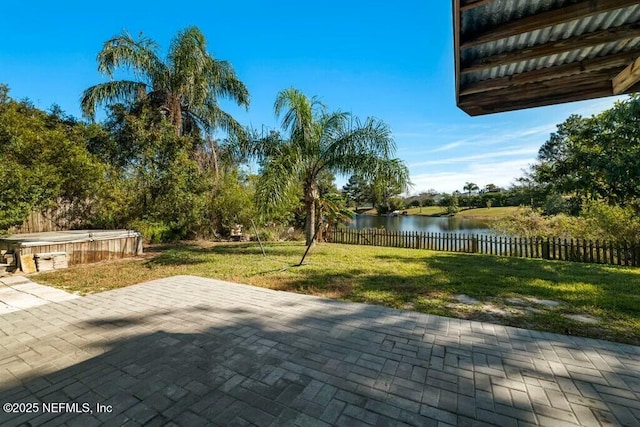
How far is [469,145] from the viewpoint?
17594mm

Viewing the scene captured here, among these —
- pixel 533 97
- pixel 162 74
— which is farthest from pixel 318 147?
pixel 533 97

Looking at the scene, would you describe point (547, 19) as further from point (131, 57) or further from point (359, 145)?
point (131, 57)

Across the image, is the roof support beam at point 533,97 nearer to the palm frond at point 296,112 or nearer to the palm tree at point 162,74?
the palm frond at point 296,112

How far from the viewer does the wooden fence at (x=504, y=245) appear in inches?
303

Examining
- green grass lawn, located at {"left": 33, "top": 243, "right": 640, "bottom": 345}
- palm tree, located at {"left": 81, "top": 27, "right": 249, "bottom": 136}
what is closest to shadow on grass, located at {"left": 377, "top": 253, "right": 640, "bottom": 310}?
green grass lawn, located at {"left": 33, "top": 243, "right": 640, "bottom": 345}

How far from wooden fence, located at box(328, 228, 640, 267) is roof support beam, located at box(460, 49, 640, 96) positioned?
8.08 meters

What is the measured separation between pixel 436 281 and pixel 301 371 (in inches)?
153

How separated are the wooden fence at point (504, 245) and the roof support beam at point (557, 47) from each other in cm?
846

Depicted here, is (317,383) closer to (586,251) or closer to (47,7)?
(586,251)

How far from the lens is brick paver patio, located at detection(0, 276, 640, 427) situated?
1.73m

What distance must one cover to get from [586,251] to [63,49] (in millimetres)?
18188

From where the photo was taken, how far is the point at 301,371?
2207 millimetres

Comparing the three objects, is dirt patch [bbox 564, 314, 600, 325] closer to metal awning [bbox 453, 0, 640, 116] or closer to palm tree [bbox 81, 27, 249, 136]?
metal awning [bbox 453, 0, 640, 116]

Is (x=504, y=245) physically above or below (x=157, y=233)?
below
